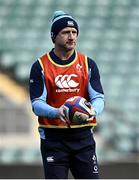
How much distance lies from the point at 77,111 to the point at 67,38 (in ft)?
1.83

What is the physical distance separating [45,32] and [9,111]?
2.52m

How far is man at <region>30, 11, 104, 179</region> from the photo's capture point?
5562 millimetres

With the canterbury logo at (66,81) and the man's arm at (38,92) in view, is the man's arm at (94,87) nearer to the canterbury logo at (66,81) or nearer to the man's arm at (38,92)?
the canterbury logo at (66,81)

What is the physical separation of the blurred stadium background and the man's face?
213 inches

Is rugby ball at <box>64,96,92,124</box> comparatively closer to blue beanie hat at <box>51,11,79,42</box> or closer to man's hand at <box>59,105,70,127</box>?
man's hand at <box>59,105,70,127</box>

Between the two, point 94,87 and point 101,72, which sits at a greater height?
point 101,72

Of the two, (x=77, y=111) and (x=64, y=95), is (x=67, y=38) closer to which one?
(x=64, y=95)

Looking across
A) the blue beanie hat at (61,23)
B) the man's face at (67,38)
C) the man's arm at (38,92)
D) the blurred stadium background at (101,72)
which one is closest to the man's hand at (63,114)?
the man's arm at (38,92)

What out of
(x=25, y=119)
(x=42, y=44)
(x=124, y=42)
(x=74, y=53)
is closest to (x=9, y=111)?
(x=25, y=119)

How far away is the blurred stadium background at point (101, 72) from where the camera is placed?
43.6ft

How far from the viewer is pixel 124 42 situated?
16031 millimetres

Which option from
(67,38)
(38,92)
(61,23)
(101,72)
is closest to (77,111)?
(38,92)

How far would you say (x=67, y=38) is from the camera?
218 inches

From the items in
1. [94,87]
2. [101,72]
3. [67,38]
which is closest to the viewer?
[67,38]
